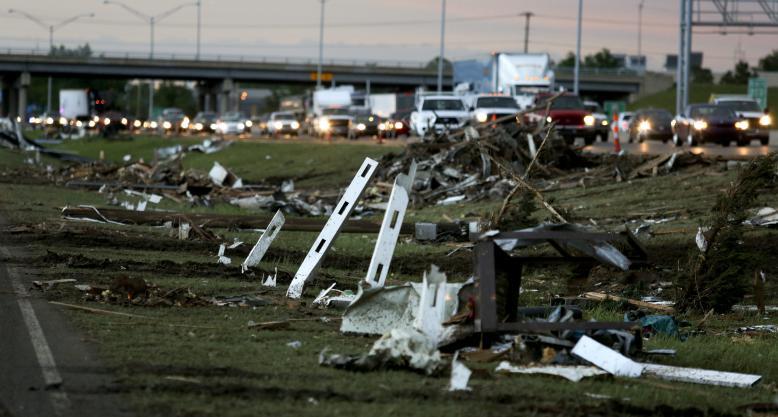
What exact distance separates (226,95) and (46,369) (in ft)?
412

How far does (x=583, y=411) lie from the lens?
8047 mm

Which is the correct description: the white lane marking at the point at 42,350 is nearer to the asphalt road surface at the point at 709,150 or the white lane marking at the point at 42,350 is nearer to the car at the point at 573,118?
the asphalt road surface at the point at 709,150

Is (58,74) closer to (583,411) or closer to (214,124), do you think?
(214,124)

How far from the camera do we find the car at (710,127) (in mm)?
44719

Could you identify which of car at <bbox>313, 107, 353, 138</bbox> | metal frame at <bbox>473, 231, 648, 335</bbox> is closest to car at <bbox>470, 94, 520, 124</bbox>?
car at <bbox>313, 107, 353, 138</bbox>

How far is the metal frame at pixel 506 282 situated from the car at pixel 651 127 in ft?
142

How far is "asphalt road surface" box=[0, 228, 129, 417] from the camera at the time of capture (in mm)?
7816

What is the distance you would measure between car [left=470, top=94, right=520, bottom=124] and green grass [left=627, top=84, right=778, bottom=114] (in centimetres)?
7191

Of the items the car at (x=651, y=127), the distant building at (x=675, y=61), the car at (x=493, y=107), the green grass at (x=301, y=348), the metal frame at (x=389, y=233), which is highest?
the distant building at (x=675, y=61)

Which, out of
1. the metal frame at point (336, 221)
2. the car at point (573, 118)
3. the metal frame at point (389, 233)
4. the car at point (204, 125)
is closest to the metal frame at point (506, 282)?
the metal frame at point (389, 233)

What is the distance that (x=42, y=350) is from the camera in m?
9.74

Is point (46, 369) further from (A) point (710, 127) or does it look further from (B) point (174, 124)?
(B) point (174, 124)

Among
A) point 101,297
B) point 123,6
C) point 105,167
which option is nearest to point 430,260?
point 101,297

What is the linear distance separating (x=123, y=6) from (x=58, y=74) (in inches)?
1072
